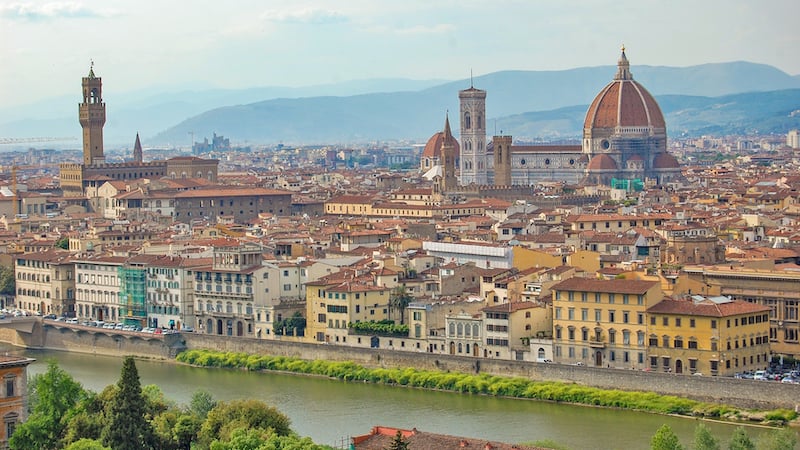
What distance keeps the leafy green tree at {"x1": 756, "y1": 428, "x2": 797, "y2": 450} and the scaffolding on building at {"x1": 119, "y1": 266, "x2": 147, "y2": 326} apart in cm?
1922

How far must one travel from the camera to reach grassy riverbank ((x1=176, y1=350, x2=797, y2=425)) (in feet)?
95.1

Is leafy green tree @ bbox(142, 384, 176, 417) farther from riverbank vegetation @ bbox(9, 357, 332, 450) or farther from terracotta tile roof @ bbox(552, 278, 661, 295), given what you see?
terracotta tile roof @ bbox(552, 278, 661, 295)

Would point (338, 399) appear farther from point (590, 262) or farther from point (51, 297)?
point (51, 297)

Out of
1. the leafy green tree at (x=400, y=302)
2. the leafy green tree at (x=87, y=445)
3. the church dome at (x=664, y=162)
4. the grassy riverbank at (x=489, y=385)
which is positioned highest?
the church dome at (x=664, y=162)

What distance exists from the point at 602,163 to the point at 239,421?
220 ft

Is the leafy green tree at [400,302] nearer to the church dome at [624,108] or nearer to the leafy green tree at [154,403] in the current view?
the leafy green tree at [154,403]

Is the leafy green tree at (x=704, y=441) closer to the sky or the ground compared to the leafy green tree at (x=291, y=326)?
closer to the ground

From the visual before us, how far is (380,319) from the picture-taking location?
119ft

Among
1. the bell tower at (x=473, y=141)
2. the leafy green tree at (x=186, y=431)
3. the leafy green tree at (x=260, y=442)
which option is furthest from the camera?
the bell tower at (x=473, y=141)

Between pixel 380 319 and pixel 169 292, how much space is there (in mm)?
6605

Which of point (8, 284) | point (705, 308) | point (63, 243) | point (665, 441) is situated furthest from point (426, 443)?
point (63, 243)

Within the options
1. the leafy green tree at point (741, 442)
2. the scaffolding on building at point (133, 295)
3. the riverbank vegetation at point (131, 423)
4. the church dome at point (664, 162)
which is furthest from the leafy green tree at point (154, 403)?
the church dome at point (664, 162)

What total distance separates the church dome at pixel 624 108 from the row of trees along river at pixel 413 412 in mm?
59661

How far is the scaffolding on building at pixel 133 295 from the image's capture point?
1624 inches
